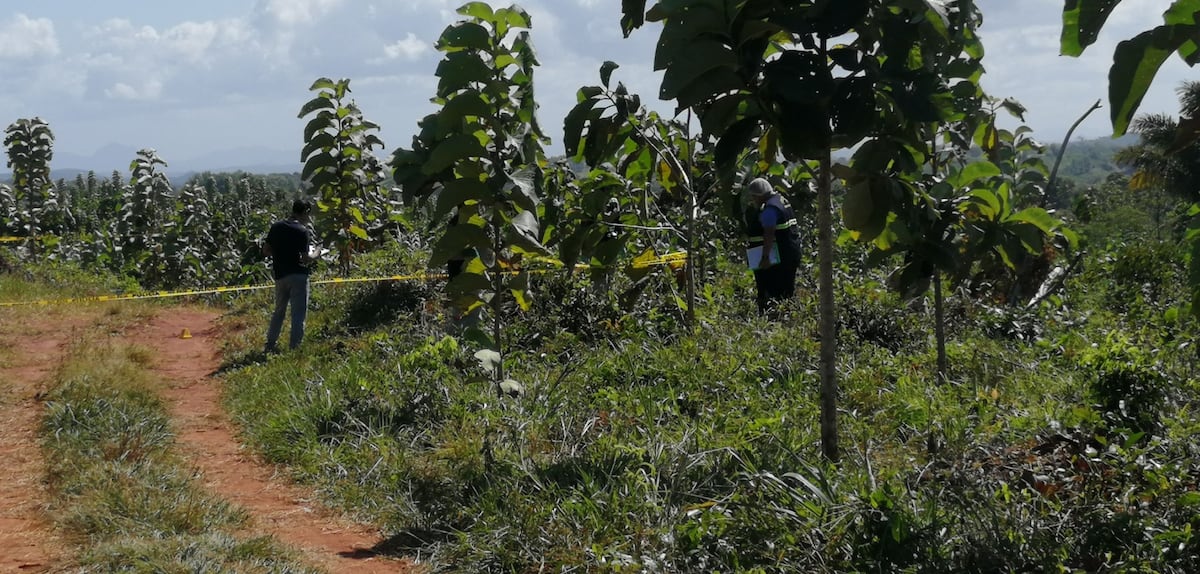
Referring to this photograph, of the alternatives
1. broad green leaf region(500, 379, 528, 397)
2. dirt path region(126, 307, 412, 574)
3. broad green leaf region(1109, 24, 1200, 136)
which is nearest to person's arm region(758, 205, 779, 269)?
broad green leaf region(500, 379, 528, 397)

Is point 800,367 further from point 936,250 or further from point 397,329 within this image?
point 397,329

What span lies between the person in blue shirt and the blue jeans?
4.33 m

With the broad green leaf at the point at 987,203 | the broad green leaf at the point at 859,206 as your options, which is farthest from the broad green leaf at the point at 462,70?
the broad green leaf at the point at 987,203

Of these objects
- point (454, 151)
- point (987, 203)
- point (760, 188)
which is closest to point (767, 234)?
point (760, 188)

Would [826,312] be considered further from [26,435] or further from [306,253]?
[306,253]

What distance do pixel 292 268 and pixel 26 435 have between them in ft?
11.3

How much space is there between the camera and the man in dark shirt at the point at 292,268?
32.5ft

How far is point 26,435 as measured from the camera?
6816mm

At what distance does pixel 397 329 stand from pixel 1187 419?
6344mm

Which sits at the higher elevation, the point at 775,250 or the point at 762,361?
the point at 775,250

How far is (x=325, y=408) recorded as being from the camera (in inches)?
268

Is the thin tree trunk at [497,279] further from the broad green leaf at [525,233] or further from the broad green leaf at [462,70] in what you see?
the broad green leaf at [462,70]

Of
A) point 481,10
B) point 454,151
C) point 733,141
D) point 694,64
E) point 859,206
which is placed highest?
point 481,10

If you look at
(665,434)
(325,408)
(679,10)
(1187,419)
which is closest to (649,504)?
(665,434)
